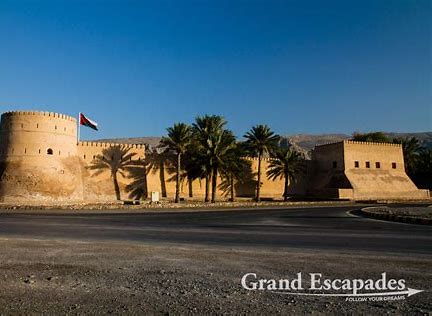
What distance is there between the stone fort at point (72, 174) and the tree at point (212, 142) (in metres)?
5.39

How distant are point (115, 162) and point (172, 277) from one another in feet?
110

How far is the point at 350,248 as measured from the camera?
9141 millimetres

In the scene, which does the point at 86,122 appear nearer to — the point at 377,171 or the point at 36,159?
the point at 36,159

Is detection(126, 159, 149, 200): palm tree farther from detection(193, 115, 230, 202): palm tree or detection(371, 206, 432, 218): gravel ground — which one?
detection(371, 206, 432, 218): gravel ground

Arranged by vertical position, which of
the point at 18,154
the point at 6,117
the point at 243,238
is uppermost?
the point at 6,117

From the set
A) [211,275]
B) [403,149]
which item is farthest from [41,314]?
[403,149]

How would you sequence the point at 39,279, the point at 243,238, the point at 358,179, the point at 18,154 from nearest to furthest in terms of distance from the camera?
the point at 39,279, the point at 243,238, the point at 18,154, the point at 358,179

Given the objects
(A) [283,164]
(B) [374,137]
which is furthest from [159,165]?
(B) [374,137]

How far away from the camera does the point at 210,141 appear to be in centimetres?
3684

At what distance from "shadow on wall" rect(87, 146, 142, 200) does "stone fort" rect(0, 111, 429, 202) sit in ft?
0.95

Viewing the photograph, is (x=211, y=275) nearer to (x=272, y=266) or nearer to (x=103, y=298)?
(x=272, y=266)

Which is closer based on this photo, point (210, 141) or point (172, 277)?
point (172, 277)

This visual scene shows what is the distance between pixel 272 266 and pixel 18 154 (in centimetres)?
3209

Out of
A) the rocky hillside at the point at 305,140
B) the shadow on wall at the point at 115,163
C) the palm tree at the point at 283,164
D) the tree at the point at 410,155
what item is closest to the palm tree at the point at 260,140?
the palm tree at the point at 283,164
